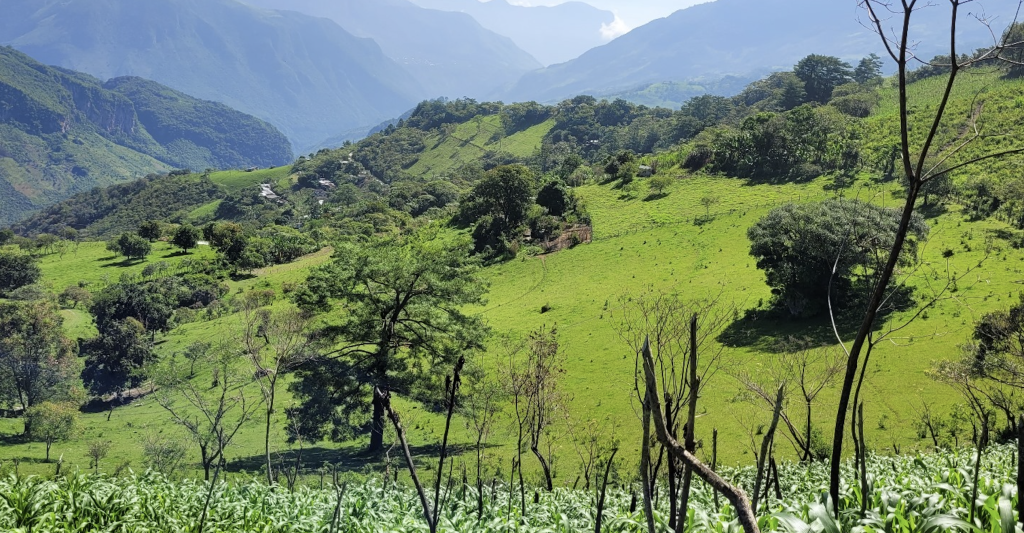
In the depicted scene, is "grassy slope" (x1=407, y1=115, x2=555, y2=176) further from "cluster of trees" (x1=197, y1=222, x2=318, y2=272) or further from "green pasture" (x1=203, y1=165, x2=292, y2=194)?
"cluster of trees" (x1=197, y1=222, x2=318, y2=272)

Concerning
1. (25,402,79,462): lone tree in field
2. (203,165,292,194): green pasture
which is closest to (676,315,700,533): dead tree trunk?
(25,402,79,462): lone tree in field

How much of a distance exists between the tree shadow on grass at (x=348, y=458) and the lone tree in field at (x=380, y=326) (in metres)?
0.82

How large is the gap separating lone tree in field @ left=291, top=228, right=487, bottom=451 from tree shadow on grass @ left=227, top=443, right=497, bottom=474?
822mm

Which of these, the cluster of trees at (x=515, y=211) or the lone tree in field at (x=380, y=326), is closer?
the lone tree in field at (x=380, y=326)

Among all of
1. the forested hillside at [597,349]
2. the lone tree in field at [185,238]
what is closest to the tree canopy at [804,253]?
the forested hillside at [597,349]

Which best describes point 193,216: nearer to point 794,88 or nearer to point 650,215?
point 650,215

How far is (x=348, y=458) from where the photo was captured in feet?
60.4

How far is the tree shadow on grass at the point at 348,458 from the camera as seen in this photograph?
55.4 ft

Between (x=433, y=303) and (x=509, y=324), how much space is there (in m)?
12.3

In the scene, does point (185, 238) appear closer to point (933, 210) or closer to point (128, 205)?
point (933, 210)

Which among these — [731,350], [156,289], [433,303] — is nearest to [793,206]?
[731,350]

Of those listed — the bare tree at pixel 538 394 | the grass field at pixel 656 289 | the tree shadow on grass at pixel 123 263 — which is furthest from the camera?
the tree shadow on grass at pixel 123 263

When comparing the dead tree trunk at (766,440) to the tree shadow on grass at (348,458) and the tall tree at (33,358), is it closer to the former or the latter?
the tree shadow on grass at (348,458)

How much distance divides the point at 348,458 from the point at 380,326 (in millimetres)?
4502
